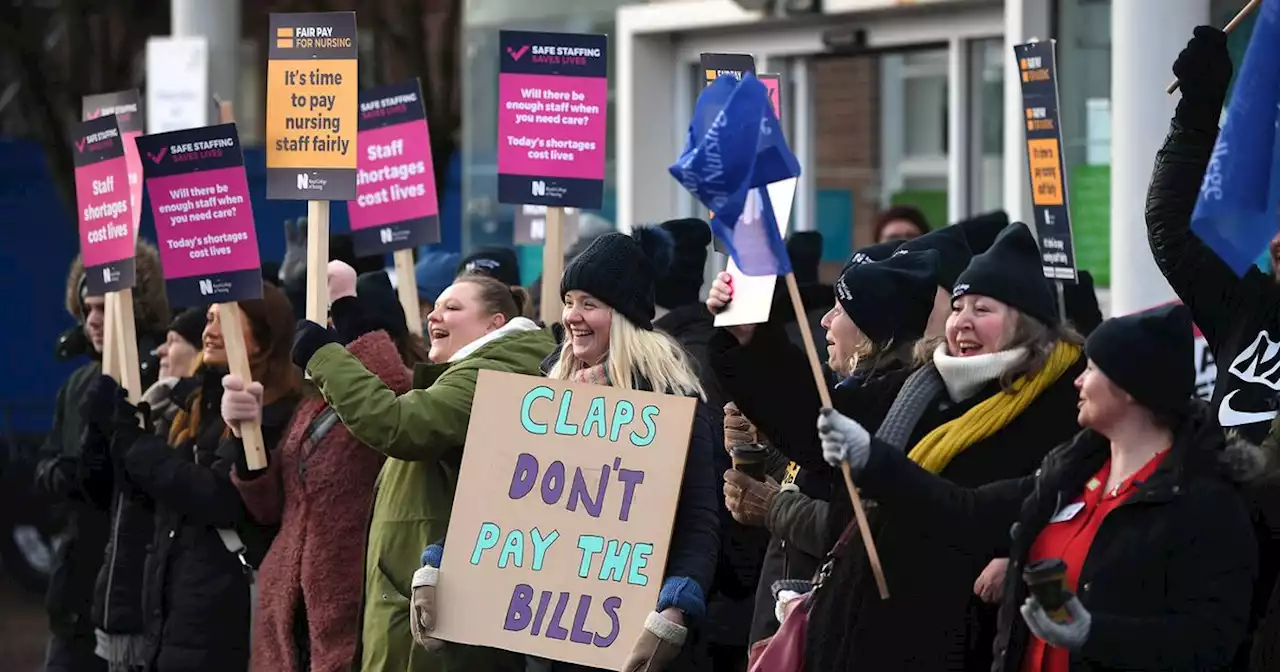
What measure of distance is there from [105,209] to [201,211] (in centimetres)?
79

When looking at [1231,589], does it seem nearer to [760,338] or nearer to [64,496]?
[760,338]

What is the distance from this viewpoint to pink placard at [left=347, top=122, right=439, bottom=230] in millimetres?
7320

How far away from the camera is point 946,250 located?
5.48m

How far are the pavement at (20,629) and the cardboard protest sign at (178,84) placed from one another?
9.14 ft

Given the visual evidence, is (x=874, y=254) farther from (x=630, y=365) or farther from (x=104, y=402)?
(x=104, y=402)

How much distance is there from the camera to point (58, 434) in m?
7.79

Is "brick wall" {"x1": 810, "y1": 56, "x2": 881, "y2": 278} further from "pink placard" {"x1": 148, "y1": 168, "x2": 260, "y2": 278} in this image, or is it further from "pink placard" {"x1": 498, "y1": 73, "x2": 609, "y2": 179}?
"pink placard" {"x1": 148, "y1": 168, "x2": 260, "y2": 278}

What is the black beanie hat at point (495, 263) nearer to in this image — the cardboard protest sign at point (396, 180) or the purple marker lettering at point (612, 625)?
the cardboard protest sign at point (396, 180)

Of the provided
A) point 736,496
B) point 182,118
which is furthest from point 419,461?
point 182,118

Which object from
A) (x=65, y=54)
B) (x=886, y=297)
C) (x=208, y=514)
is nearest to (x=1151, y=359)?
(x=886, y=297)

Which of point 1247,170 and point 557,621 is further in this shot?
point 557,621

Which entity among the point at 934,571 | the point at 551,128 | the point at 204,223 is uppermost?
the point at 551,128

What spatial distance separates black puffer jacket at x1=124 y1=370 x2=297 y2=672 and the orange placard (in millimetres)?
2400

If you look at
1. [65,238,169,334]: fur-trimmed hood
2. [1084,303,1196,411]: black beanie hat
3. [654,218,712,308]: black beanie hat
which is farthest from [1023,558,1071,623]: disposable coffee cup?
[65,238,169,334]: fur-trimmed hood
